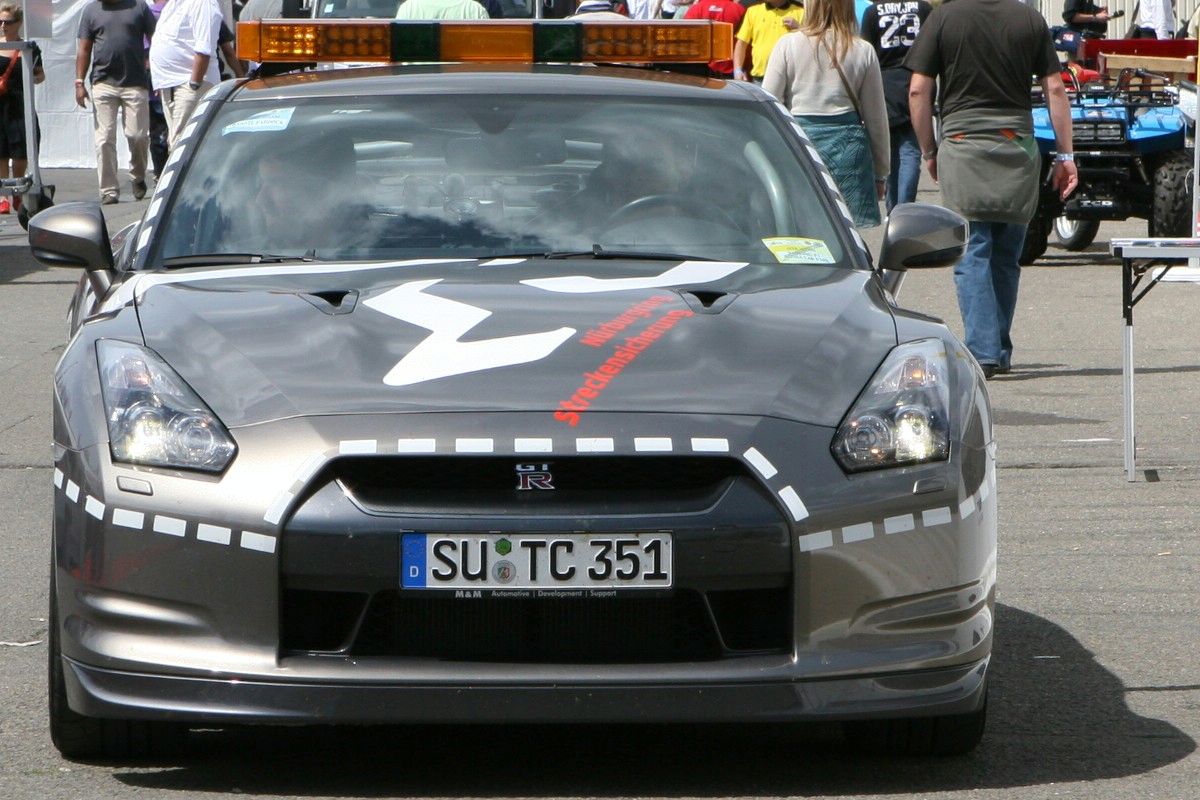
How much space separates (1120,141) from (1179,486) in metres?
7.30

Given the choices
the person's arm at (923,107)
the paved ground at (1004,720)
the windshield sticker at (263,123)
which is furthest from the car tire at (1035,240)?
the windshield sticker at (263,123)

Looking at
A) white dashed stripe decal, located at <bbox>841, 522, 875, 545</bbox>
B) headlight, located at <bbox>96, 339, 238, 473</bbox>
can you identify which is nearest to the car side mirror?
headlight, located at <bbox>96, 339, 238, 473</bbox>

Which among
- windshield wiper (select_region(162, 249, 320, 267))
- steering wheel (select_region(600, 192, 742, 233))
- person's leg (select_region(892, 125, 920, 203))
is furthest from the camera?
person's leg (select_region(892, 125, 920, 203))

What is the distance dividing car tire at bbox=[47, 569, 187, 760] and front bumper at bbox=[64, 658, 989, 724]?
0.28m

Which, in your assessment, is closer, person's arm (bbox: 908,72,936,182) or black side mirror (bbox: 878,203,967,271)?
black side mirror (bbox: 878,203,967,271)

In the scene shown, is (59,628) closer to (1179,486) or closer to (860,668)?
(860,668)

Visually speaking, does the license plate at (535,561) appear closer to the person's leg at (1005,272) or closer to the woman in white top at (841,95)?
the person's leg at (1005,272)

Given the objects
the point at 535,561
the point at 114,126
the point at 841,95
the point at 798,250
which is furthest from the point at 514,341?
the point at 114,126

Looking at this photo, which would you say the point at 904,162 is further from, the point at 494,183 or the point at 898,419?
the point at 898,419

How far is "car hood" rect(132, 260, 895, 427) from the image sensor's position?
3.77 meters

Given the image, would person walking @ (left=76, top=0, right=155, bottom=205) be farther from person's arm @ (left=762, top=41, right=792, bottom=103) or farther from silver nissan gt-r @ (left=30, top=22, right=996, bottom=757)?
silver nissan gt-r @ (left=30, top=22, right=996, bottom=757)

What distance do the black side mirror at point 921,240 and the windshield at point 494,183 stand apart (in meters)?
0.13

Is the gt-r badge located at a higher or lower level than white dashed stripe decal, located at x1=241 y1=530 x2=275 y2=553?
higher

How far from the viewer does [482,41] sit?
584cm
